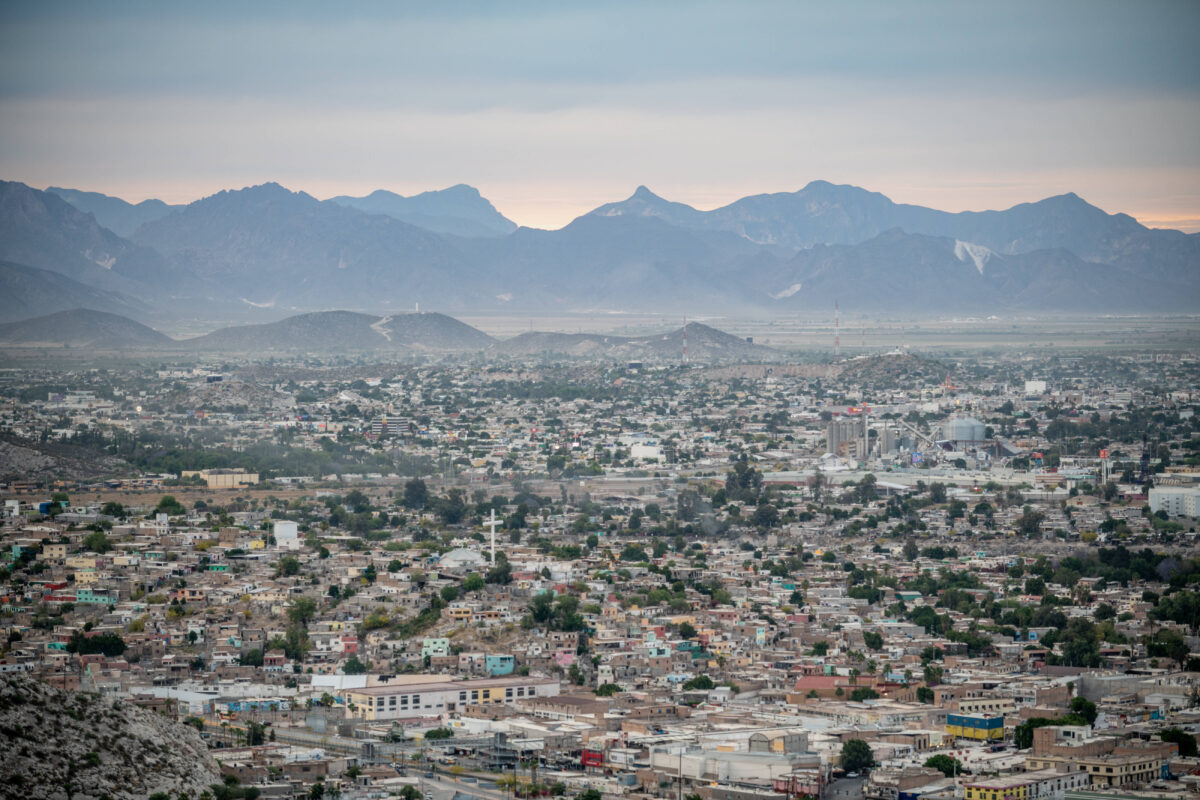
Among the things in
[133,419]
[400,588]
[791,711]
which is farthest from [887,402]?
[791,711]

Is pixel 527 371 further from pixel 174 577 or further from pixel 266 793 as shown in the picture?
pixel 266 793

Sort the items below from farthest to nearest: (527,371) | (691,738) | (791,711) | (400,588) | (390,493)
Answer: (527,371)
(390,493)
(400,588)
(791,711)
(691,738)

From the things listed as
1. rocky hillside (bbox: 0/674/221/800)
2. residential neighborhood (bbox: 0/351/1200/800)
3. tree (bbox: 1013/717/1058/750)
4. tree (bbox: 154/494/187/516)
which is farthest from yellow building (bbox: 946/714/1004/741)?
tree (bbox: 154/494/187/516)

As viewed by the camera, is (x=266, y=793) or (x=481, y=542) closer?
(x=266, y=793)

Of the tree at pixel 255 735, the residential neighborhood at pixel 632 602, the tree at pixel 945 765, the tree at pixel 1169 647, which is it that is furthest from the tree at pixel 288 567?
the tree at pixel 945 765

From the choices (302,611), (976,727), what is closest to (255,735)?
(976,727)

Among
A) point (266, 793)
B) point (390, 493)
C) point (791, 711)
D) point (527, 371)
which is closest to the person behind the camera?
point (266, 793)

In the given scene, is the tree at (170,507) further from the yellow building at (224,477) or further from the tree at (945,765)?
the tree at (945,765)
